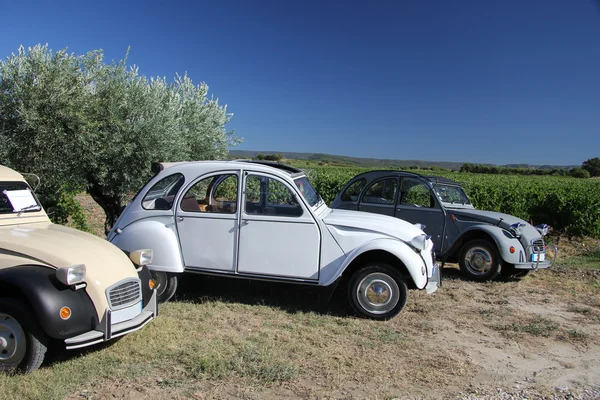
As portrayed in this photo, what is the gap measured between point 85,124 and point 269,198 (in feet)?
14.3

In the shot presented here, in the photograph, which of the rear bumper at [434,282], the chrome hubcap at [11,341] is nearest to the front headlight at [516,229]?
the rear bumper at [434,282]

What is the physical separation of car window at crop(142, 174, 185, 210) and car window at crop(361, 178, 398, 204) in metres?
4.42

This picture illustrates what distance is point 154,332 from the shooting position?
5012mm

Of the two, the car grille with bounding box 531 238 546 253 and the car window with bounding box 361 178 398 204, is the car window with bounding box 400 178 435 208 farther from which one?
the car grille with bounding box 531 238 546 253

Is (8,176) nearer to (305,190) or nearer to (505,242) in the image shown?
(305,190)

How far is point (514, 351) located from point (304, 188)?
10.2 feet

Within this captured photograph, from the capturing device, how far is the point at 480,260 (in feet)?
26.9

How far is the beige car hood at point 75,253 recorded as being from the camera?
13.2ft

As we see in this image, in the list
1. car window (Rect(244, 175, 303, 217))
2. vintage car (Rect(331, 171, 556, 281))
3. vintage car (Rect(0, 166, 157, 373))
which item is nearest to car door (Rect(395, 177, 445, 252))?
vintage car (Rect(331, 171, 556, 281))

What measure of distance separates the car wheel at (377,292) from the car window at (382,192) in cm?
357

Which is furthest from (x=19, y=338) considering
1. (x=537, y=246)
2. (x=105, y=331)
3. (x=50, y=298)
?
(x=537, y=246)

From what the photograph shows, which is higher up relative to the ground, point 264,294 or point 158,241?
Result: point 158,241

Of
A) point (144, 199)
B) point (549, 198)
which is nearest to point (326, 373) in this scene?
point (144, 199)

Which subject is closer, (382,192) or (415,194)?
(415,194)
